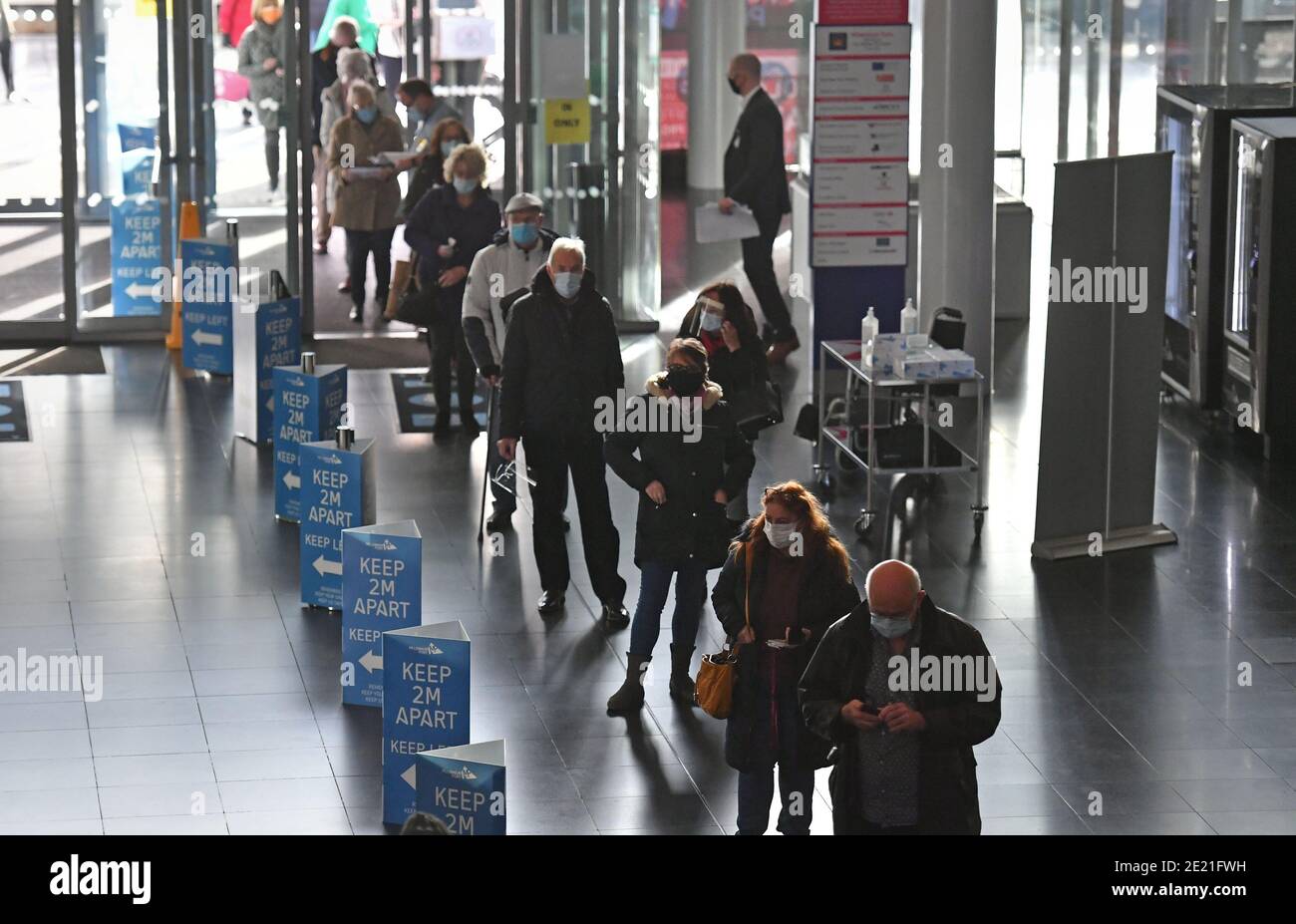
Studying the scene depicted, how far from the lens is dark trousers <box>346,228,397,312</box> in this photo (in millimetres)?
16453

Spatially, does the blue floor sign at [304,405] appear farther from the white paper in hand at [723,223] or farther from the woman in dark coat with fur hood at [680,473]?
the woman in dark coat with fur hood at [680,473]

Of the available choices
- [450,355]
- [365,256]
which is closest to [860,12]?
[450,355]

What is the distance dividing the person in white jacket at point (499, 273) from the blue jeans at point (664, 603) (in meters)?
2.44

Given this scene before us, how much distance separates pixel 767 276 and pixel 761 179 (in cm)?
71

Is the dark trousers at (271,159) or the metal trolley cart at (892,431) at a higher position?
the dark trousers at (271,159)

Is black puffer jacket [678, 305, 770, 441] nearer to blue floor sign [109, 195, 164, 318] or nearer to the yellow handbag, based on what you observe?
the yellow handbag

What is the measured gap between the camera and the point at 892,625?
21.9 feet

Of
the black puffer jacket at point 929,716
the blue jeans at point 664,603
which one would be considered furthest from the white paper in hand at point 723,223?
the black puffer jacket at point 929,716

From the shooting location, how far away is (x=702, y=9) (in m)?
21.0

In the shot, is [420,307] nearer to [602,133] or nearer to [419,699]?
[602,133]

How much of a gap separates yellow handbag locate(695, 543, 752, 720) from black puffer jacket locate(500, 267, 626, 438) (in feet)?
9.02

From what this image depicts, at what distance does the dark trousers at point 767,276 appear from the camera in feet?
50.9
